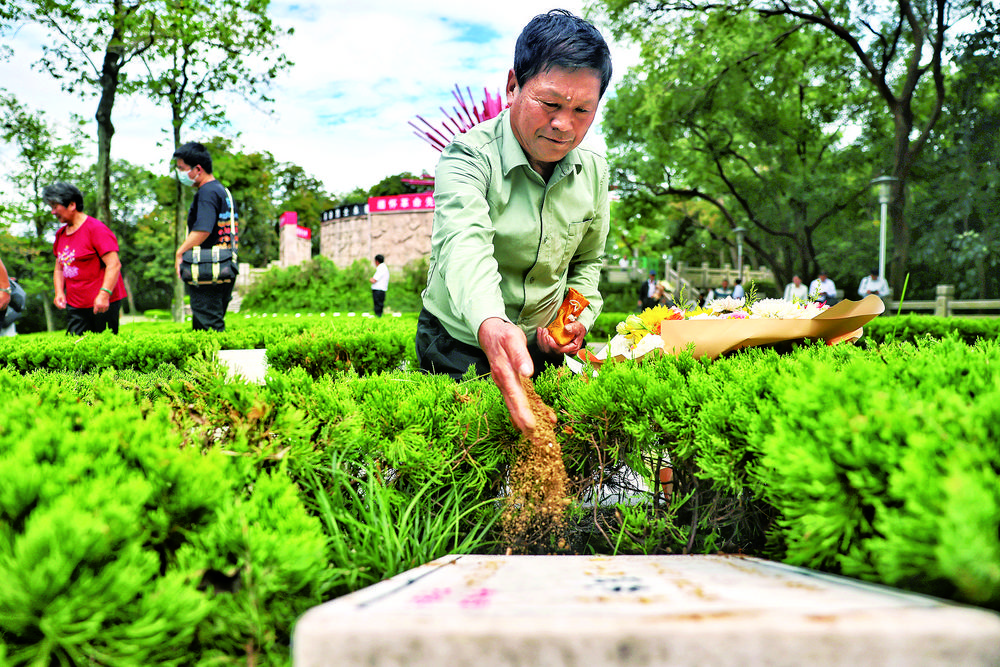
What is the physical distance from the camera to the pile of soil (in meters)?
1.62

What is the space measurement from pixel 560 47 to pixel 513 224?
66cm

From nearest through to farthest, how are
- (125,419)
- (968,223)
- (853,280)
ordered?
1. (125,419)
2. (968,223)
3. (853,280)

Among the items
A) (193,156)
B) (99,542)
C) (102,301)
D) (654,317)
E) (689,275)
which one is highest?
(689,275)

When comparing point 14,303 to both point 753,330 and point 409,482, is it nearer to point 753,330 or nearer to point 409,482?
point 409,482

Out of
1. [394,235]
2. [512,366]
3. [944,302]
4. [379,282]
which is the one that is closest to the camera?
[512,366]

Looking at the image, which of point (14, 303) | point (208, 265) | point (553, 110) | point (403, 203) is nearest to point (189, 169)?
point (208, 265)

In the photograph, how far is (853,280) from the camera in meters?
30.6

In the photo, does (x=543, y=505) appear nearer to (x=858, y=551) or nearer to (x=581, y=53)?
(x=858, y=551)

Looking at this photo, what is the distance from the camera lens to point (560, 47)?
6.52ft

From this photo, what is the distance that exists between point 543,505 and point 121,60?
61.6 feet

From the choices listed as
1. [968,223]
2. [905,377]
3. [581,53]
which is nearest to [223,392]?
[581,53]

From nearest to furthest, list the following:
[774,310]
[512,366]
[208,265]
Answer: [512,366]
[774,310]
[208,265]

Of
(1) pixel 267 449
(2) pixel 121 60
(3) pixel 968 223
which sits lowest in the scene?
(1) pixel 267 449

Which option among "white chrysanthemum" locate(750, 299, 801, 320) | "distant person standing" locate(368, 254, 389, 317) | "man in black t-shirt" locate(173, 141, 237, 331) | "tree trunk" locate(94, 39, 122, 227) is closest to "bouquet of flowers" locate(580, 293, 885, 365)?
"white chrysanthemum" locate(750, 299, 801, 320)
